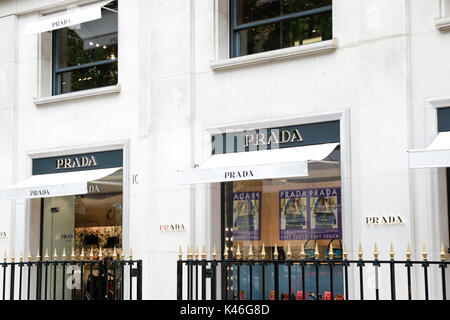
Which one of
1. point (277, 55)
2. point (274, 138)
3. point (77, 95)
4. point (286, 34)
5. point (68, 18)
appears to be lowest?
point (274, 138)

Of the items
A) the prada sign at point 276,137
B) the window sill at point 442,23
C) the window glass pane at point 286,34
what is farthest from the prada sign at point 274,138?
the window sill at point 442,23

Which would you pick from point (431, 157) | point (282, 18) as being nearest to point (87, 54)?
point (282, 18)

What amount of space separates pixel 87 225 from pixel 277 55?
6.01 meters

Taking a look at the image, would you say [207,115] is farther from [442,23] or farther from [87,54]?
[442,23]

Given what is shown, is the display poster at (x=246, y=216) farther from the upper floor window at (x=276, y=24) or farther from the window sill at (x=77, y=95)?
the window sill at (x=77, y=95)

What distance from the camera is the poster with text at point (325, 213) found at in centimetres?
1379

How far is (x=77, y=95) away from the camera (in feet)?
56.2

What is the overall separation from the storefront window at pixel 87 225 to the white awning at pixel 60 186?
0.18m

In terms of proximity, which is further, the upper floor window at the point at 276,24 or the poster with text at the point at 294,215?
the upper floor window at the point at 276,24

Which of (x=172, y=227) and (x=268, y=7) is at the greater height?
(x=268, y=7)

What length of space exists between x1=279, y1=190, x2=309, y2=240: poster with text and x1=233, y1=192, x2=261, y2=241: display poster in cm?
50

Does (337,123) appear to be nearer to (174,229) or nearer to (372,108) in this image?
(372,108)

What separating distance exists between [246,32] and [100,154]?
4.02m
